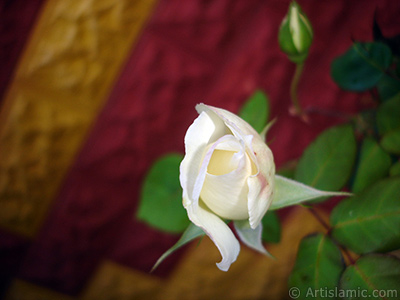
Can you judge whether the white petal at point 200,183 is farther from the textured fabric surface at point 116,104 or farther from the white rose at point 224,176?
the textured fabric surface at point 116,104

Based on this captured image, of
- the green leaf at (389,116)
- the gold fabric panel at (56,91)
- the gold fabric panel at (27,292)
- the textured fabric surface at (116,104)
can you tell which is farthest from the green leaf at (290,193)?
the gold fabric panel at (27,292)

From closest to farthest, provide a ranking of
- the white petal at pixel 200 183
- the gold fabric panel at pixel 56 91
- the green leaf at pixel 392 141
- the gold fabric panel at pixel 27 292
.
Result: the white petal at pixel 200 183, the green leaf at pixel 392 141, the gold fabric panel at pixel 56 91, the gold fabric panel at pixel 27 292

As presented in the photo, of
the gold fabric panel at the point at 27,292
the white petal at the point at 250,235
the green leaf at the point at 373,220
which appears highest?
the white petal at the point at 250,235

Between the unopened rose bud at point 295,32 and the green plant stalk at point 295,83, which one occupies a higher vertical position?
the unopened rose bud at point 295,32

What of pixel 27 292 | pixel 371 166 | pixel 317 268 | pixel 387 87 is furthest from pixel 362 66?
pixel 27 292

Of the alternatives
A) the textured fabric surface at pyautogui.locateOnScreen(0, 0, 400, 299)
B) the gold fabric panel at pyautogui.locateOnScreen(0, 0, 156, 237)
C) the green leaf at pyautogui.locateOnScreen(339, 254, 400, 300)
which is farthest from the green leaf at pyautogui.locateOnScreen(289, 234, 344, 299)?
the gold fabric panel at pyautogui.locateOnScreen(0, 0, 156, 237)

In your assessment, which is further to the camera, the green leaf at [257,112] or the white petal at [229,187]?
the green leaf at [257,112]
